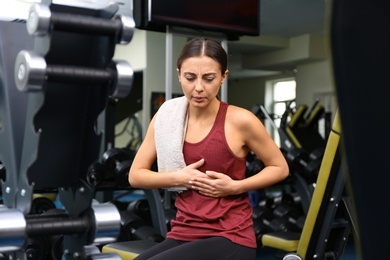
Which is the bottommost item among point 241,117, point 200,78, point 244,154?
point 244,154

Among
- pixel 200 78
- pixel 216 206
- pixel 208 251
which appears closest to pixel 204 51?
pixel 200 78

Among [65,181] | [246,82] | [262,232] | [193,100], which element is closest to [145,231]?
[262,232]

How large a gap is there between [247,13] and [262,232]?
1.54m

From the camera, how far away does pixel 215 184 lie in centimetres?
129

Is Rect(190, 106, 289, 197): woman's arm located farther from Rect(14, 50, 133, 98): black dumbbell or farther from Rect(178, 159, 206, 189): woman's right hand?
Rect(14, 50, 133, 98): black dumbbell

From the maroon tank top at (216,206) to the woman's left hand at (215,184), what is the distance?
1.1 inches

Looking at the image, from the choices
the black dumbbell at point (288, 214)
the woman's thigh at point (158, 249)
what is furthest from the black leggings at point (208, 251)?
the black dumbbell at point (288, 214)

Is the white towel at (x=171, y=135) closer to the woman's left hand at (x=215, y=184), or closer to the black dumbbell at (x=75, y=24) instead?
the woman's left hand at (x=215, y=184)

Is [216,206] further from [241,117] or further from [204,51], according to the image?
[204,51]

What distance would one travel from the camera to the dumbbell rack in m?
1.30

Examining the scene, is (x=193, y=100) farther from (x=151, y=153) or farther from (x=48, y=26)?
(x=48, y=26)

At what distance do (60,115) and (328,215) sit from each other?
1.48 m

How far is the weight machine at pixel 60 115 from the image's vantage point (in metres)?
1.30

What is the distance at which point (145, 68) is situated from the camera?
24.7 feet
